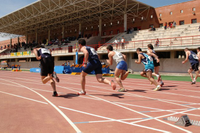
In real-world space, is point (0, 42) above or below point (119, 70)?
above

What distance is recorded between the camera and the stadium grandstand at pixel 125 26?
74.3ft

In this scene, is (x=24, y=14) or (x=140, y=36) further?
(x=24, y=14)

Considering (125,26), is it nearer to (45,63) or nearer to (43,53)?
(43,53)

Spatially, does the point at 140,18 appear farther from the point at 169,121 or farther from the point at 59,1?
the point at 169,121

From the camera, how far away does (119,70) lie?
695 centimetres

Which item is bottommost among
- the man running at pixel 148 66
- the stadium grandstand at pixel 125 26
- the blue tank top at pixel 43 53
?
the man running at pixel 148 66

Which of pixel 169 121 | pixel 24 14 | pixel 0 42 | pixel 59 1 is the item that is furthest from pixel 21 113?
pixel 0 42

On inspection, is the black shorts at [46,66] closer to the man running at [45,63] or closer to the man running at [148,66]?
the man running at [45,63]

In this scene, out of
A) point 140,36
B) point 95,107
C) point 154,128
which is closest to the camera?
point 154,128

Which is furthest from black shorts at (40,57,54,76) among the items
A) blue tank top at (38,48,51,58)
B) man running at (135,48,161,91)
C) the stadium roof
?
the stadium roof

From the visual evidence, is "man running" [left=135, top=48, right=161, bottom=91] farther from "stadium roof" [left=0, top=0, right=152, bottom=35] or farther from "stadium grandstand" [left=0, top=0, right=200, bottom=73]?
"stadium roof" [left=0, top=0, right=152, bottom=35]

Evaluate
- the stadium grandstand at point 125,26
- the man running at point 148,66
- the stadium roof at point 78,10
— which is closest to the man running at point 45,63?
the man running at point 148,66

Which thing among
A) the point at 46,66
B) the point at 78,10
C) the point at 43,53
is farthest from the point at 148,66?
the point at 78,10

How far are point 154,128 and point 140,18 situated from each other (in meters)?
35.5
